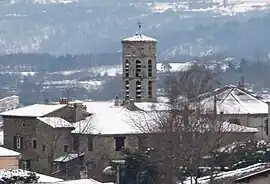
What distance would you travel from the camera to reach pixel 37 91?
15588 cm

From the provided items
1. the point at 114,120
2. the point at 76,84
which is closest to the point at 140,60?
the point at 114,120

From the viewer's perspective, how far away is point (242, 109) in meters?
55.7

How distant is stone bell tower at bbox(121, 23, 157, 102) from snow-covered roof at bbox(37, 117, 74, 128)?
35.0ft

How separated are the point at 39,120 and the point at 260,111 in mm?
8068

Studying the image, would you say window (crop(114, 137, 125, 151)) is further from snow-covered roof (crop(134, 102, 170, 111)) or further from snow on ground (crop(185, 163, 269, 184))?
snow on ground (crop(185, 163, 269, 184))

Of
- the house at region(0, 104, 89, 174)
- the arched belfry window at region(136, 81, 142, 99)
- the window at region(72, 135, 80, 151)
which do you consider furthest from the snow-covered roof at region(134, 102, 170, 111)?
the arched belfry window at region(136, 81, 142, 99)

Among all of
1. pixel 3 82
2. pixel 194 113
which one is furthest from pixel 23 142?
pixel 3 82

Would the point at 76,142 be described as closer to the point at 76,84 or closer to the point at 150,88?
the point at 150,88

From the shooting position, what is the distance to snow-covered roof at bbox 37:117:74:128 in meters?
52.3

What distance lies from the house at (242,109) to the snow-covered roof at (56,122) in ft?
15.3

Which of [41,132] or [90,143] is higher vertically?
[41,132]

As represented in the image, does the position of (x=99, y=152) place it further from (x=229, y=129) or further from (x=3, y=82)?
(x=3, y=82)

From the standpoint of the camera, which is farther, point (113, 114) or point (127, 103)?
point (127, 103)

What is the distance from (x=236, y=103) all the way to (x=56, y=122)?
7270mm
